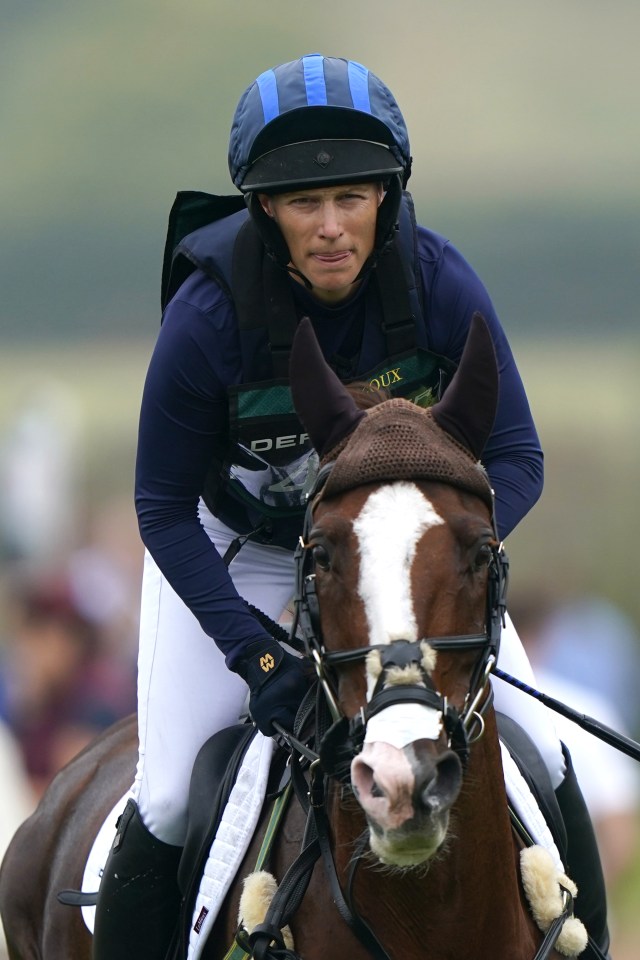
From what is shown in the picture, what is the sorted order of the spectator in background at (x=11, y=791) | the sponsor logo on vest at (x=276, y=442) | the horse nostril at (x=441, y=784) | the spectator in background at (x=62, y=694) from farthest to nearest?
the spectator in background at (x=62, y=694), the spectator in background at (x=11, y=791), the sponsor logo on vest at (x=276, y=442), the horse nostril at (x=441, y=784)

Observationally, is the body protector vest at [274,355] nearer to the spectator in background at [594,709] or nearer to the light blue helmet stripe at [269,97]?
the light blue helmet stripe at [269,97]

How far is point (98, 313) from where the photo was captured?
9.74 metres

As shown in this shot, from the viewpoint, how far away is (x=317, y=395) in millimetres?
3105

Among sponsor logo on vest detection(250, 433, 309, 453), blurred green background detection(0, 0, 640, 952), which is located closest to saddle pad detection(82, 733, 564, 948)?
sponsor logo on vest detection(250, 433, 309, 453)

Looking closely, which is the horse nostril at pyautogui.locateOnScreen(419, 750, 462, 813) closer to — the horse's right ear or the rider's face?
the horse's right ear

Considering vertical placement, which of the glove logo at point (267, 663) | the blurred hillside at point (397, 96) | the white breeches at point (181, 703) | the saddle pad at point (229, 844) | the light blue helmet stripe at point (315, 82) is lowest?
the saddle pad at point (229, 844)

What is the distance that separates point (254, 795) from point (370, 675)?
1.01 meters

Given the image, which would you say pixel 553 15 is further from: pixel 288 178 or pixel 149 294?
pixel 288 178

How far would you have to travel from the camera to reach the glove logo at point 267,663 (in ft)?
11.5

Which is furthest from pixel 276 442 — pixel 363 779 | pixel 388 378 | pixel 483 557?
pixel 363 779

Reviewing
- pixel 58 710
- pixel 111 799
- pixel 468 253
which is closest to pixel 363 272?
pixel 111 799

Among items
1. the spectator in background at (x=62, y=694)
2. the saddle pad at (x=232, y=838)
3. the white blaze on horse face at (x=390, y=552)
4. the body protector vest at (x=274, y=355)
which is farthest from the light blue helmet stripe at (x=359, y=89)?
the spectator in background at (x=62, y=694)

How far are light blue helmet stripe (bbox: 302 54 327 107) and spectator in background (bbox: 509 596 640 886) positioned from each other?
391cm

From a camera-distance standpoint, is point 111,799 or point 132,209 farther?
point 132,209
